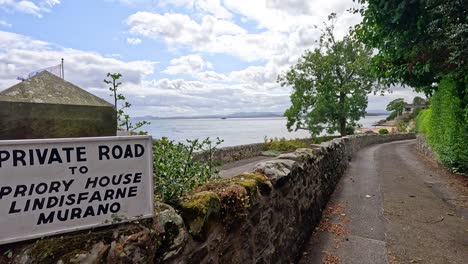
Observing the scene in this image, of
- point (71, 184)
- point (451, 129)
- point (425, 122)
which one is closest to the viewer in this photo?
point (71, 184)

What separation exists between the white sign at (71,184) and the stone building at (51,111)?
0.20m

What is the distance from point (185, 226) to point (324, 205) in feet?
16.2

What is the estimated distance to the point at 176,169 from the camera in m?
2.50

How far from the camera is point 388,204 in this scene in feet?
20.8

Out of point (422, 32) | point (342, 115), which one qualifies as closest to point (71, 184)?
point (422, 32)

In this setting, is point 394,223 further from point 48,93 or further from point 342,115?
point 342,115

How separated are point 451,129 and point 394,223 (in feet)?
18.5

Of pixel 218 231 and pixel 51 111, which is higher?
pixel 51 111

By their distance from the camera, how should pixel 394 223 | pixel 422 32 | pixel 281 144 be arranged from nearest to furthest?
pixel 394 223 → pixel 422 32 → pixel 281 144

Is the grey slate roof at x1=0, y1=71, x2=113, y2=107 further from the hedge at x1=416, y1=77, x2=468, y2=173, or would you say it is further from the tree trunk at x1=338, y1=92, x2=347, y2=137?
the tree trunk at x1=338, y1=92, x2=347, y2=137

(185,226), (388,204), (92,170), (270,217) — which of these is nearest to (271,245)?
(270,217)

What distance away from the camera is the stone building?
141cm

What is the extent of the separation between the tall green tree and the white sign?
82.4 ft

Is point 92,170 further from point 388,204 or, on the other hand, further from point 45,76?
point 388,204
